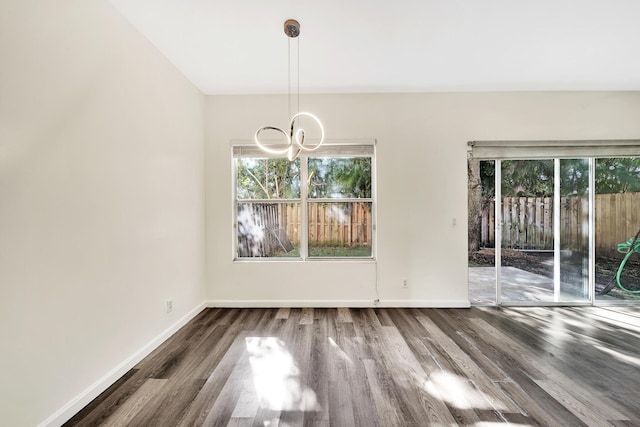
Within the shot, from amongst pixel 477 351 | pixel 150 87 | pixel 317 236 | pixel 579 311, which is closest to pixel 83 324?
pixel 150 87

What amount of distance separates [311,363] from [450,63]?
3252 millimetres

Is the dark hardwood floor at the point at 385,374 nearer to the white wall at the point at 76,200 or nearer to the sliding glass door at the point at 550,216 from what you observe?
the white wall at the point at 76,200

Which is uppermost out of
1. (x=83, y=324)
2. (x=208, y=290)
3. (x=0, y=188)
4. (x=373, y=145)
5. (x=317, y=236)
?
(x=373, y=145)

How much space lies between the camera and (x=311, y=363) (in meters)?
2.18

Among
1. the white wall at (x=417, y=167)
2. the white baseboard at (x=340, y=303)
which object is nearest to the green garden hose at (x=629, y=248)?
the white wall at (x=417, y=167)

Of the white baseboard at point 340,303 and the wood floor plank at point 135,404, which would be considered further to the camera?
the white baseboard at point 340,303

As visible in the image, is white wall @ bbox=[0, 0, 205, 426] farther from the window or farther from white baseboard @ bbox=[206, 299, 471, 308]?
the window

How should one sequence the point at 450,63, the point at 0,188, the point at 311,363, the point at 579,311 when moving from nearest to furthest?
the point at 0,188, the point at 311,363, the point at 450,63, the point at 579,311

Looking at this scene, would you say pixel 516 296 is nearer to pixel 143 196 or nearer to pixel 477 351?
pixel 477 351

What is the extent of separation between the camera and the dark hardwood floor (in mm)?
1635

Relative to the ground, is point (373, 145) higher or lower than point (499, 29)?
lower

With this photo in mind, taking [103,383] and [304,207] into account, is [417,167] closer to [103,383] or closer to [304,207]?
[304,207]

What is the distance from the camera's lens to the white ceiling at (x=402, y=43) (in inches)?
80.2

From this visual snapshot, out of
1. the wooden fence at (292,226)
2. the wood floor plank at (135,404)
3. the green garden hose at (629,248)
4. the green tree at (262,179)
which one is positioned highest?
the green tree at (262,179)
